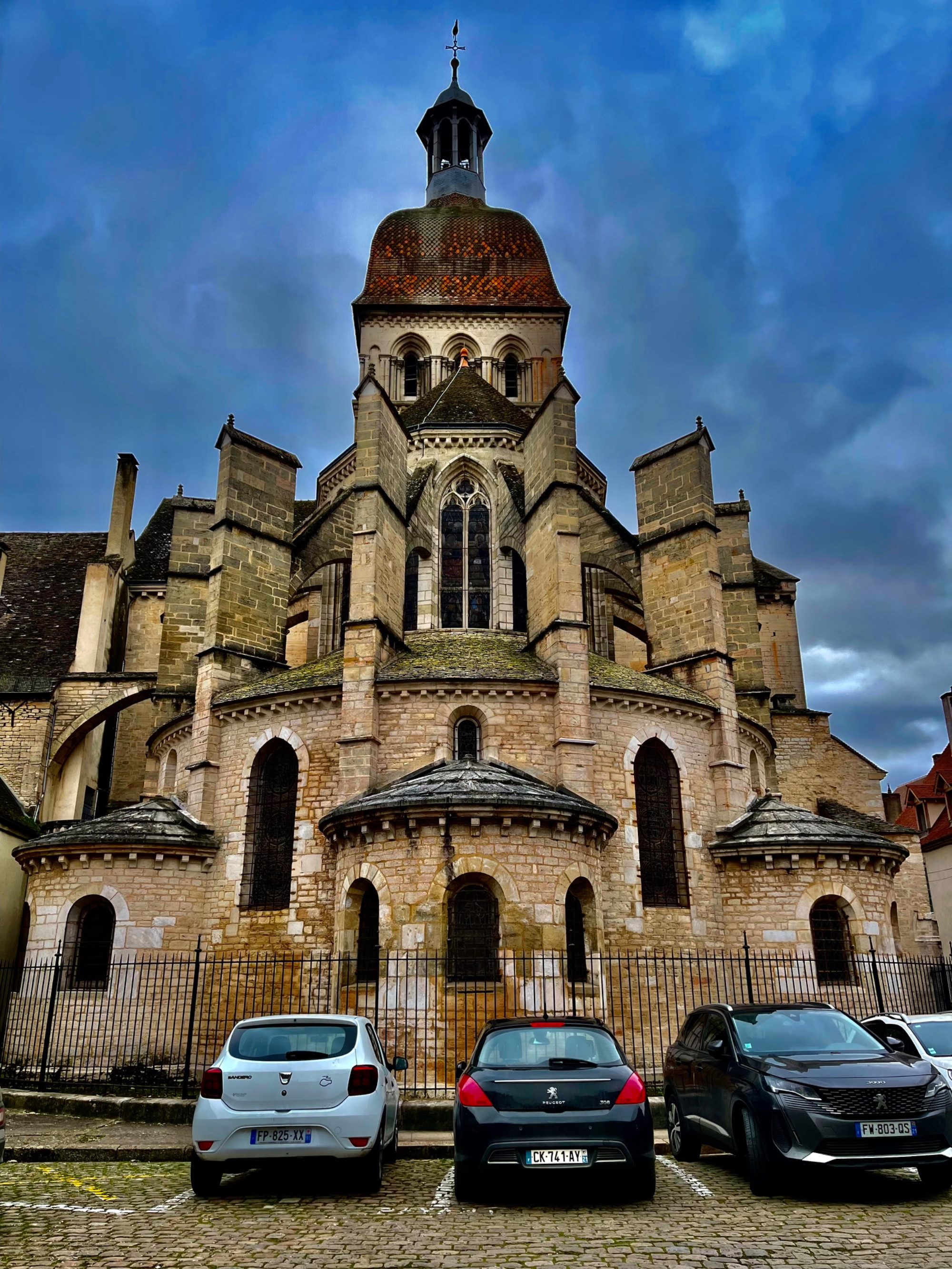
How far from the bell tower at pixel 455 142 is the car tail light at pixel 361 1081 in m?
40.8

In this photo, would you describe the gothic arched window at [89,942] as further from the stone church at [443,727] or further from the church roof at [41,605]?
the church roof at [41,605]

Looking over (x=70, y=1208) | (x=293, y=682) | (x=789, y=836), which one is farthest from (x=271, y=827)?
(x=70, y=1208)

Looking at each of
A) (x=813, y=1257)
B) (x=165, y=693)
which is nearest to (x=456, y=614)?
(x=165, y=693)

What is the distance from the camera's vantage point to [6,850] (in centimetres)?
2300

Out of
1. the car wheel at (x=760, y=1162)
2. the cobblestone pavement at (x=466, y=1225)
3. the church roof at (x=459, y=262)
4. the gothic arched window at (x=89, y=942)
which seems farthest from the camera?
the church roof at (x=459, y=262)

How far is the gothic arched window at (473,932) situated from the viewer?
15992mm

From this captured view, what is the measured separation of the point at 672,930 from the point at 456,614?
911cm

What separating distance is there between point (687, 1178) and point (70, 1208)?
504cm

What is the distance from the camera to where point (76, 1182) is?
9.23 meters

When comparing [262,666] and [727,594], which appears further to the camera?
[727,594]

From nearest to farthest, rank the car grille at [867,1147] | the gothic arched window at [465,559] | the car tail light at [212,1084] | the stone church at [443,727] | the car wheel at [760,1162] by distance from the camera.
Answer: the car grille at [867,1147]
the car wheel at [760,1162]
the car tail light at [212,1084]
the stone church at [443,727]
the gothic arched window at [465,559]

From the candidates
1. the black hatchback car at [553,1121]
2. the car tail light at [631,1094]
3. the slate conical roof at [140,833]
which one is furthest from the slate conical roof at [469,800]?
the car tail light at [631,1094]

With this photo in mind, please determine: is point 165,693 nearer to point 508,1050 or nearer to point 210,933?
point 210,933

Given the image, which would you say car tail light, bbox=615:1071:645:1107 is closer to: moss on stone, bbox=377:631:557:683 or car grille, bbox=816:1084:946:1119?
car grille, bbox=816:1084:946:1119
